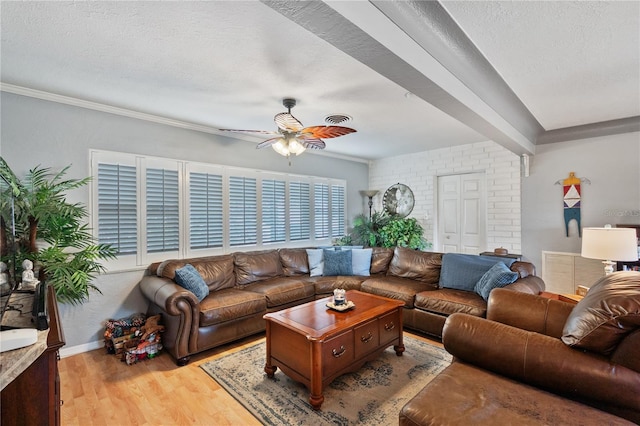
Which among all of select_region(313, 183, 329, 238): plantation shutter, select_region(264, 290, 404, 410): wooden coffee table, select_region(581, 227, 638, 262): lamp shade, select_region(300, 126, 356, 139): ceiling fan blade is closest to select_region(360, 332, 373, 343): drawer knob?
select_region(264, 290, 404, 410): wooden coffee table

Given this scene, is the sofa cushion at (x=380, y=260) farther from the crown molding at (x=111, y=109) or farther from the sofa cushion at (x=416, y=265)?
the crown molding at (x=111, y=109)

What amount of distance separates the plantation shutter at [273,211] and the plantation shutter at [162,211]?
125cm

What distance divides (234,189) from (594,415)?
387cm

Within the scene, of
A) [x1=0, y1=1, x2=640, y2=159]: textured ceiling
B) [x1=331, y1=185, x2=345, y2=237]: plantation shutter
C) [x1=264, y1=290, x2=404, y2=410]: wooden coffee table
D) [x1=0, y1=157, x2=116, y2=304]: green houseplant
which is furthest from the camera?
[x1=331, y1=185, x2=345, y2=237]: plantation shutter

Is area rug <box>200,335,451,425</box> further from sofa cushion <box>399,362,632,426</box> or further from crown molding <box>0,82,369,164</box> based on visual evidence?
crown molding <box>0,82,369,164</box>

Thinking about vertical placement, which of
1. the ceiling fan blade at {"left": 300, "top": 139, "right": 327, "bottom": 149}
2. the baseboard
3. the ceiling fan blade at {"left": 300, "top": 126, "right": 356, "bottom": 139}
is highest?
the ceiling fan blade at {"left": 300, "top": 126, "right": 356, "bottom": 139}

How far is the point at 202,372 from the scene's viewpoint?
2.52 m

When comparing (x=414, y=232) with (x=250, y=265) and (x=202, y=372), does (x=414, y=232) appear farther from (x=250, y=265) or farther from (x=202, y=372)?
(x=202, y=372)

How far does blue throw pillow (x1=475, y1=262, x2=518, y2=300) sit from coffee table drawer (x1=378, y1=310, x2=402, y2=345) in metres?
0.95

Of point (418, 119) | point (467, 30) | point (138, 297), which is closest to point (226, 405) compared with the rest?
point (138, 297)

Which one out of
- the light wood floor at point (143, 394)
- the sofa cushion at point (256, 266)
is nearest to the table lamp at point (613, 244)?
the light wood floor at point (143, 394)

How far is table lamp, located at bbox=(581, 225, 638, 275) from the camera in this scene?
7.87 feet

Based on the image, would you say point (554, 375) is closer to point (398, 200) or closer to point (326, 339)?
point (326, 339)

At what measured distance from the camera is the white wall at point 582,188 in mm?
3541
